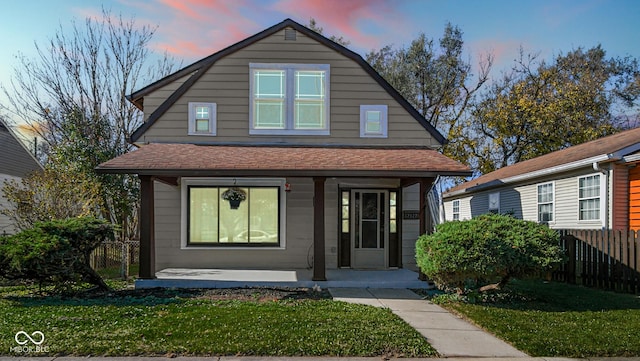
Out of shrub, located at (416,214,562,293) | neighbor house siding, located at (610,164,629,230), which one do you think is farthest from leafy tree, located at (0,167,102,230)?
neighbor house siding, located at (610,164,629,230)

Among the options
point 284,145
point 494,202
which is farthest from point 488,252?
point 494,202

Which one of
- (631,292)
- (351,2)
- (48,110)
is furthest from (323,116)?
(48,110)

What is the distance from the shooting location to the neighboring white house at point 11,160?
21.2m

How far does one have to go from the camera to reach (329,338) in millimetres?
6379

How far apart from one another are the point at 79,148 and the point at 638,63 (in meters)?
31.3

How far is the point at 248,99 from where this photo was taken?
1320 centimetres

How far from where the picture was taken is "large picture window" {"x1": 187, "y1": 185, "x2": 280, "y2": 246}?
13102 millimetres

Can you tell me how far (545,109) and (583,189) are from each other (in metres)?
14.0

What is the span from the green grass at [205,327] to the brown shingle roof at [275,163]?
300 cm

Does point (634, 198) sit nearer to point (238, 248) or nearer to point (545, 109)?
point (238, 248)

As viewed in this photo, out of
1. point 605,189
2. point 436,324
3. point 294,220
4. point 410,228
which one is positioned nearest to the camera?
point 436,324

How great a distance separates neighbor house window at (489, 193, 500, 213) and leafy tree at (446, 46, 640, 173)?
831cm

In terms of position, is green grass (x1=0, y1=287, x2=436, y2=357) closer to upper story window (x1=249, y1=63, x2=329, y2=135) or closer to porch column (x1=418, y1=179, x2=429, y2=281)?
porch column (x1=418, y1=179, x2=429, y2=281)

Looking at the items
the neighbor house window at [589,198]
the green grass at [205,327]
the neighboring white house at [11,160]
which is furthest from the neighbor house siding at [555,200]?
the neighboring white house at [11,160]
